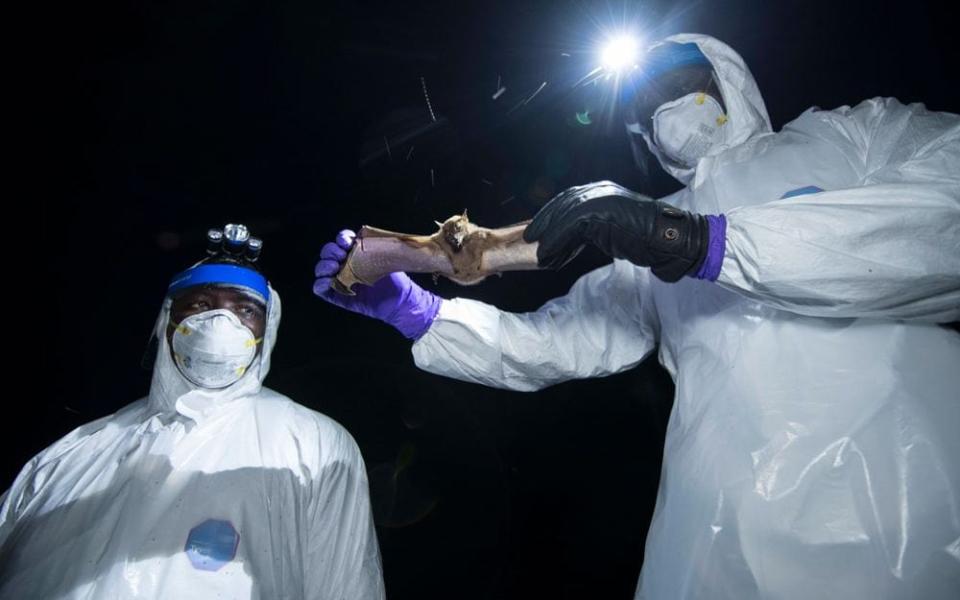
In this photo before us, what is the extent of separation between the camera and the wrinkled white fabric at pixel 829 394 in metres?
0.75

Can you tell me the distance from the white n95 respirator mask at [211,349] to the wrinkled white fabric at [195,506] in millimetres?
49

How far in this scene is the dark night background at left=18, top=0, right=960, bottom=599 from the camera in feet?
6.59

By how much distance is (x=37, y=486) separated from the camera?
139cm

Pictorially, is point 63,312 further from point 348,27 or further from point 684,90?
point 684,90

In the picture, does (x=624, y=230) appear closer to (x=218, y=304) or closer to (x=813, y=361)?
(x=813, y=361)

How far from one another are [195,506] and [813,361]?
1.56m

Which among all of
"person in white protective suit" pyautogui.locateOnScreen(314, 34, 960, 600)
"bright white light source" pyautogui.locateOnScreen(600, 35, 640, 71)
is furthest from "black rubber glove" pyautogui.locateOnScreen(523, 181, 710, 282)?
"bright white light source" pyautogui.locateOnScreen(600, 35, 640, 71)

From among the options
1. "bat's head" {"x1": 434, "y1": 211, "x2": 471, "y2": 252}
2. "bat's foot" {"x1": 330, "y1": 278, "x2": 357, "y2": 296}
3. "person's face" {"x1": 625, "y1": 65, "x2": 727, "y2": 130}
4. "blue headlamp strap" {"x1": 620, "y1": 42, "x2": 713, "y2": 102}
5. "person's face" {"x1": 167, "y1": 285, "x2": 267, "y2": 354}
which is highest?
"blue headlamp strap" {"x1": 620, "y1": 42, "x2": 713, "y2": 102}

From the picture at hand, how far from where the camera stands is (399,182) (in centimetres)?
227

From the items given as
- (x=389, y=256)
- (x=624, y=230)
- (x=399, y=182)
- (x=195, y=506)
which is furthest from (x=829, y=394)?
(x=399, y=182)

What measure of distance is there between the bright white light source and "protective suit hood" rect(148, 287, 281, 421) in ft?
5.49

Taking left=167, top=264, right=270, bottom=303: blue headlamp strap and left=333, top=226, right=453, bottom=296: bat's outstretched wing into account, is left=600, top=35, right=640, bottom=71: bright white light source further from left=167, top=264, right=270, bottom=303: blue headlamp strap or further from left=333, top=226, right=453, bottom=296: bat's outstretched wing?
left=167, top=264, right=270, bottom=303: blue headlamp strap

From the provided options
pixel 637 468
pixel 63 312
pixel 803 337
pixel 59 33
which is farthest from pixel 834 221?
pixel 63 312

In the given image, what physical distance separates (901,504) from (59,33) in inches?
121
